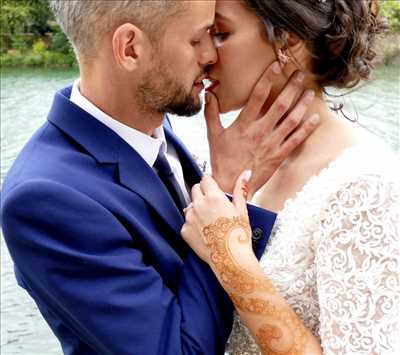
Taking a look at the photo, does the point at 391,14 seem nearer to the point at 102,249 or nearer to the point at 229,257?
the point at 229,257

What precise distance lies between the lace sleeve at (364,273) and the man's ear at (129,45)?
577mm

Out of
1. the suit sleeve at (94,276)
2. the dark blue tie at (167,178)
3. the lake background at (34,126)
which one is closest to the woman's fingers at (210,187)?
the dark blue tie at (167,178)

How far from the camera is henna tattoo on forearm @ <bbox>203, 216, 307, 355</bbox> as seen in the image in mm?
1710

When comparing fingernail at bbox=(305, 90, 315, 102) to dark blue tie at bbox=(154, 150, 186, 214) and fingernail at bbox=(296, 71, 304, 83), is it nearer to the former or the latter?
fingernail at bbox=(296, 71, 304, 83)

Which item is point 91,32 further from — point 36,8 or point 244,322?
point 36,8

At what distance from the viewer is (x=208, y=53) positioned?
6.14ft

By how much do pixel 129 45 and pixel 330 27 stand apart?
1.61ft

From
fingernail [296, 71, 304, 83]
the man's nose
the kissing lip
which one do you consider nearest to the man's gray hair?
the man's nose

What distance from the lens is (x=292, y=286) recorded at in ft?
5.90

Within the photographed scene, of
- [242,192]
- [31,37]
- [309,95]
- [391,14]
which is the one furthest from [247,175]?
[31,37]

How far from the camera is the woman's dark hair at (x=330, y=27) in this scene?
183cm

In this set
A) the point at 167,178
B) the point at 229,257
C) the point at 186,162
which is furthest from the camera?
the point at 186,162

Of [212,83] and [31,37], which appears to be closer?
[212,83]

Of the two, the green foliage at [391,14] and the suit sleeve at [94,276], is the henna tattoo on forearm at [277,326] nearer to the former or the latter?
the suit sleeve at [94,276]
